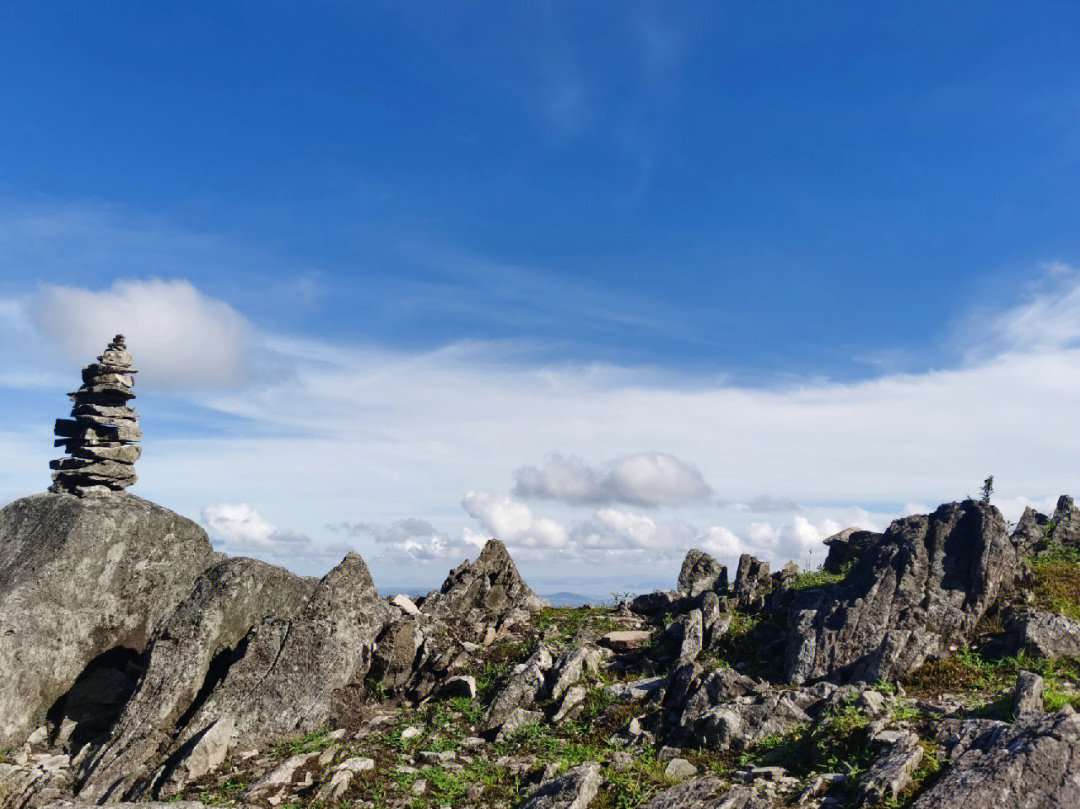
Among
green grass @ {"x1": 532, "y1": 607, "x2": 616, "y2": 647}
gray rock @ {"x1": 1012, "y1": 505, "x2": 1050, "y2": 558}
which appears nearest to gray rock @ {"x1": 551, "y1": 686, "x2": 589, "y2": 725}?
green grass @ {"x1": 532, "y1": 607, "x2": 616, "y2": 647}

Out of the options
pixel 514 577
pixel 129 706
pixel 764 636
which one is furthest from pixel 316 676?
pixel 764 636

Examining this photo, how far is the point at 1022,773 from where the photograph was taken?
12711mm

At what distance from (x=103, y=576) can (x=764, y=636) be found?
72.9ft

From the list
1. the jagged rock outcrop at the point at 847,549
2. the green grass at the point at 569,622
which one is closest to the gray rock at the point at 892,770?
the green grass at the point at 569,622

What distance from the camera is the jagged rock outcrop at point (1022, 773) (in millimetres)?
12438

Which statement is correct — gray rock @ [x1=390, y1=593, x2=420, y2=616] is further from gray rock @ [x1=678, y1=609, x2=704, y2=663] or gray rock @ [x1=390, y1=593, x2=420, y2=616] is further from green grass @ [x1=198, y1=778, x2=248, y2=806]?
green grass @ [x1=198, y1=778, x2=248, y2=806]

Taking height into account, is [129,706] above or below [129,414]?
below

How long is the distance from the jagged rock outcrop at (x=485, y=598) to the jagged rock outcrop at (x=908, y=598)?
37.2ft

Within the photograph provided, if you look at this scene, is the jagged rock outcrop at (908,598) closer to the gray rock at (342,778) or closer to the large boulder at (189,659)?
the gray rock at (342,778)

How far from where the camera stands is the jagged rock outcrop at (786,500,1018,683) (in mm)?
20359

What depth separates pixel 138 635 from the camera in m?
25.9

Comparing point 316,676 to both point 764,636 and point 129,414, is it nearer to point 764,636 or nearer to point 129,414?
point 764,636

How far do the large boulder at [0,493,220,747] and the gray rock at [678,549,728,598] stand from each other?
18.6 metres

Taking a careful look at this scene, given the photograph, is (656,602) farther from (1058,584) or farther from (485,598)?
(1058,584)
